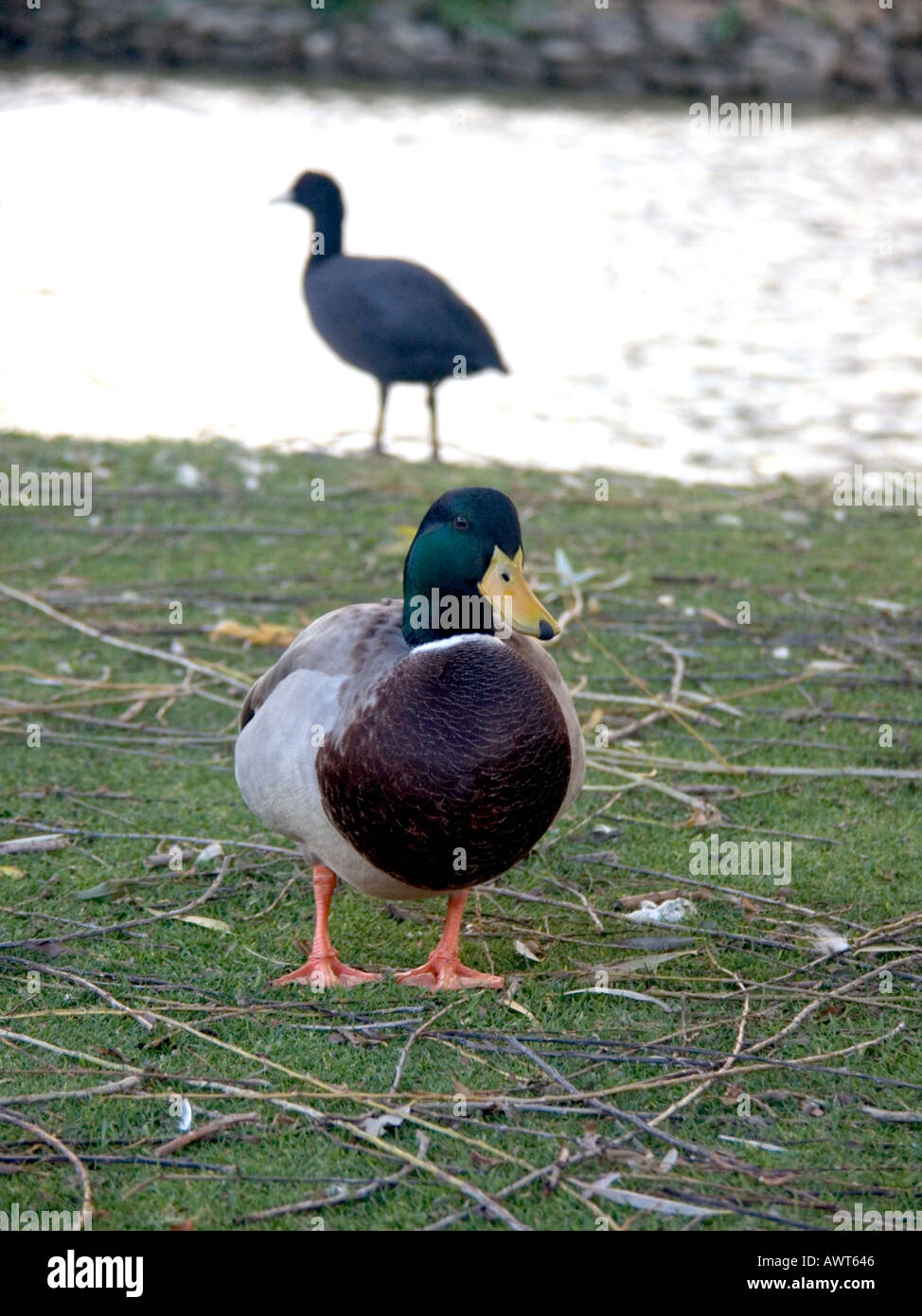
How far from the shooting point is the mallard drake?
7.93ft

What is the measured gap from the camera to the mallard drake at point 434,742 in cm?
242

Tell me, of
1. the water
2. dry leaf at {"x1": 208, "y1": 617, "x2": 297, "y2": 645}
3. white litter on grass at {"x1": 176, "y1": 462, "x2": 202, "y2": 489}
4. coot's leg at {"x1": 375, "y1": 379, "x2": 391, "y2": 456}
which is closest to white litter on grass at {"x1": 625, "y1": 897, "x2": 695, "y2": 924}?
dry leaf at {"x1": 208, "y1": 617, "x2": 297, "y2": 645}

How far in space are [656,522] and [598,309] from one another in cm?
642

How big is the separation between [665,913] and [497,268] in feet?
35.7

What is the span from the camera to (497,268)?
42.9ft

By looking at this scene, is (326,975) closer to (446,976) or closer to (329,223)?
(446,976)

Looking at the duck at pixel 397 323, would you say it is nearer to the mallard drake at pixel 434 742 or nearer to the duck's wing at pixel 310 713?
the duck's wing at pixel 310 713

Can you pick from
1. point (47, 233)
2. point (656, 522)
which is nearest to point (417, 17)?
point (47, 233)

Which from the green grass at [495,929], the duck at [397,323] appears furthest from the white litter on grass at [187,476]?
the duck at [397,323]

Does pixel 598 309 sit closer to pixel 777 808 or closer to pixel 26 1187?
pixel 777 808

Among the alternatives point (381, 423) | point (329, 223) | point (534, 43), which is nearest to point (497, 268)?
point (329, 223)

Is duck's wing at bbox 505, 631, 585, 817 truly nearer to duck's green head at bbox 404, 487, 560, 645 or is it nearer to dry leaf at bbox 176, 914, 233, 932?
duck's green head at bbox 404, 487, 560, 645

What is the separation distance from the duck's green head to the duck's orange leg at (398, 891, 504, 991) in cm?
52

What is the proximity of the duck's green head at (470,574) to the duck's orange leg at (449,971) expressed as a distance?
0.52 metres
